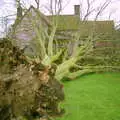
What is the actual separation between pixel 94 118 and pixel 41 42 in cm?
713

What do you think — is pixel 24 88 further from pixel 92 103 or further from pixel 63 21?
pixel 63 21

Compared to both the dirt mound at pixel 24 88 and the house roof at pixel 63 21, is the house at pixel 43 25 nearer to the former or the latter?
the house roof at pixel 63 21

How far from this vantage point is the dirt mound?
2.25 meters

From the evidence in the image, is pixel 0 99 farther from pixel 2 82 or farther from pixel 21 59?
pixel 21 59

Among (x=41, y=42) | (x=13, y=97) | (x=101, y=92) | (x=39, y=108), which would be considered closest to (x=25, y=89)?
(x=13, y=97)

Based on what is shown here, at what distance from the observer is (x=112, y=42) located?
13.4 m

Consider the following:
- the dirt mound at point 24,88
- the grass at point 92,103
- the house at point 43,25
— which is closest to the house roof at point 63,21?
the house at point 43,25

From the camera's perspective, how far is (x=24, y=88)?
7.42 ft

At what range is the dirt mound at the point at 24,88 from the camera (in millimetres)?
2249

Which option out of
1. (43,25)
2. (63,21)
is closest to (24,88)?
(43,25)

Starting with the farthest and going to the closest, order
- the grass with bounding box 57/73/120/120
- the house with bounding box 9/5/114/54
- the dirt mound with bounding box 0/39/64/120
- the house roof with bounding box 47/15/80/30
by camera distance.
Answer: the house with bounding box 9/5/114/54 → the house roof with bounding box 47/15/80/30 → the grass with bounding box 57/73/120/120 → the dirt mound with bounding box 0/39/64/120

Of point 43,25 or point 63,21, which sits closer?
point 43,25

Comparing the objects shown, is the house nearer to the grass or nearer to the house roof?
the house roof

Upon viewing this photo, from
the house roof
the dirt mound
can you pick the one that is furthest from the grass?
the house roof
